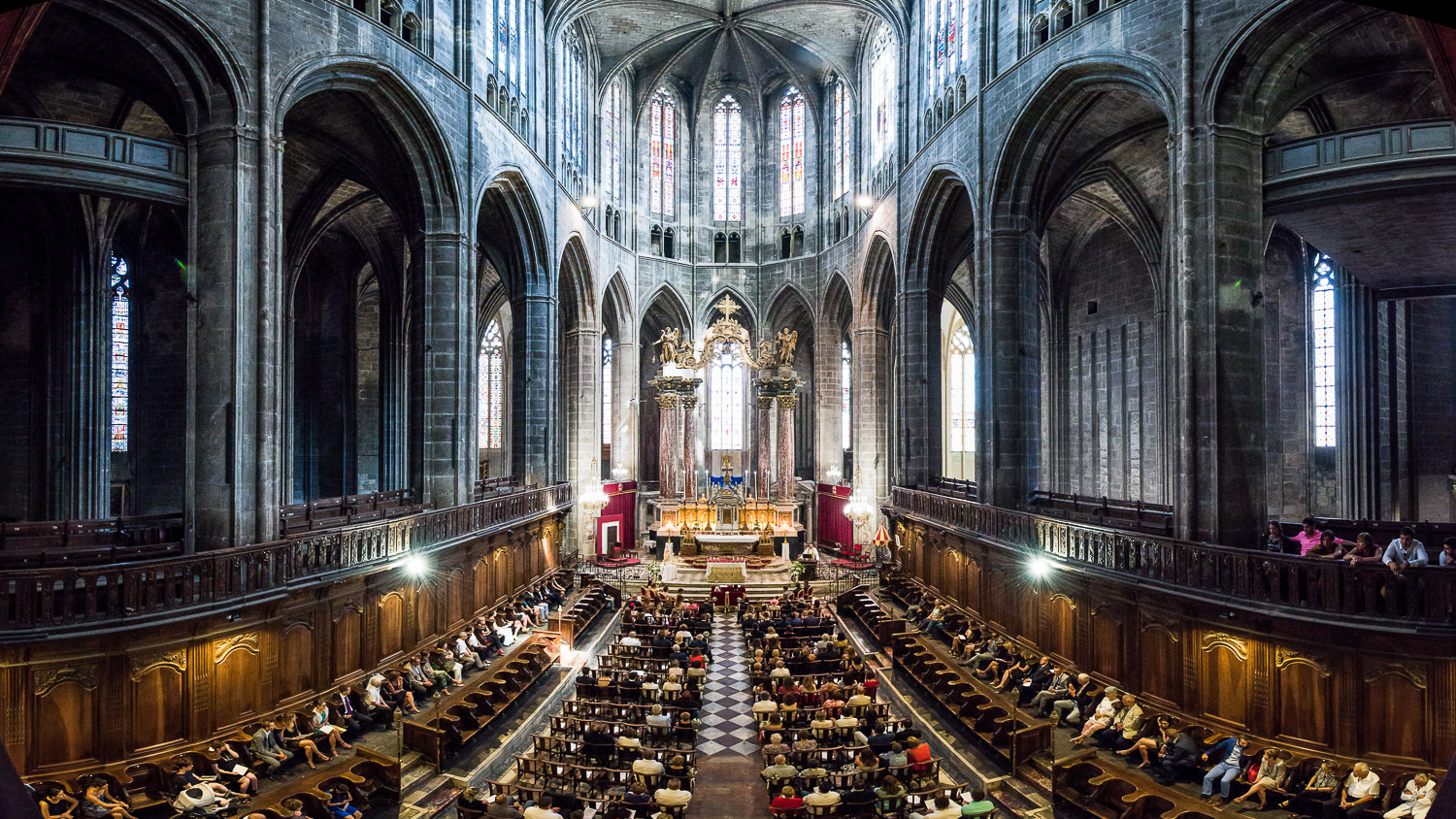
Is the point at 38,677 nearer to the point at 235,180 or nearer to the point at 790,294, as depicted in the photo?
the point at 235,180

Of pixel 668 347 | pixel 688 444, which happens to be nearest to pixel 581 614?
pixel 688 444

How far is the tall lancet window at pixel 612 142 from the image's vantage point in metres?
34.9

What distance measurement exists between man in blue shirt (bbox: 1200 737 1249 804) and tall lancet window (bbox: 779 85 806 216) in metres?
30.6

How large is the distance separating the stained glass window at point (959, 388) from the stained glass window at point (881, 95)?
1465cm

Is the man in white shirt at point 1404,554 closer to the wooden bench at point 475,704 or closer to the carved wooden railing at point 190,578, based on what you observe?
the wooden bench at point 475,704

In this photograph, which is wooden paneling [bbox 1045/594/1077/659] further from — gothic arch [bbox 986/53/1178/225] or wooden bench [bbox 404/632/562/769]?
wooden bench [bbox 404/632/562/769]

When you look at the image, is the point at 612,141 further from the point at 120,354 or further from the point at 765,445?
the point at 120,354

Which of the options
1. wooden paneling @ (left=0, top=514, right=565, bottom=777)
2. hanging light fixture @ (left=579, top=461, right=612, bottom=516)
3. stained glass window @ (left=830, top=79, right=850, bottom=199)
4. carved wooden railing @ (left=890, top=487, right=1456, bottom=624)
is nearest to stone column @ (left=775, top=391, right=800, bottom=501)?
hanging light fixture @ (left=579, top=461, right=612, bottom=516)

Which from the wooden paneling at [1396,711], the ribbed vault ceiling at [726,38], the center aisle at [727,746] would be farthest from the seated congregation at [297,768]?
the ribbed vault ceiling at [726,38]

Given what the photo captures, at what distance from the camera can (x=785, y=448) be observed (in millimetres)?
33562

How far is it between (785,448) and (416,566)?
18.9 meters

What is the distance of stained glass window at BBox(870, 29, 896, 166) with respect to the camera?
3000 cm

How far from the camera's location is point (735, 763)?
13828 mm

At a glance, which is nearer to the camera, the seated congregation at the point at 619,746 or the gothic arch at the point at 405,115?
the seated congregation at the point at 619,746
